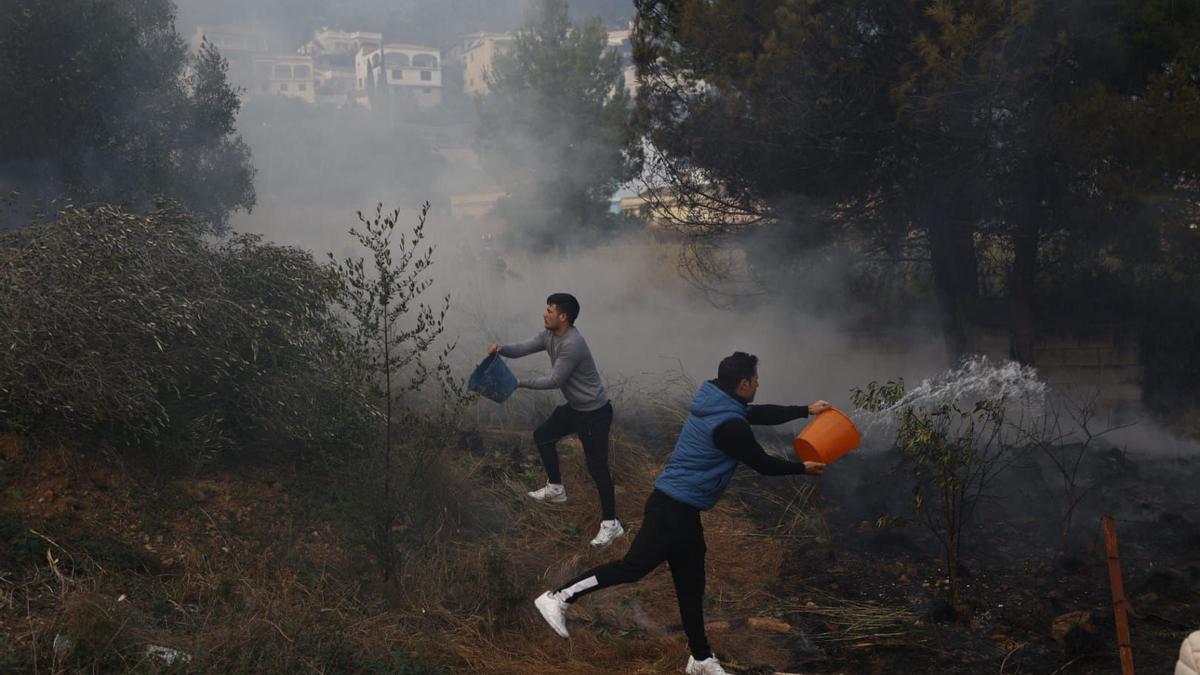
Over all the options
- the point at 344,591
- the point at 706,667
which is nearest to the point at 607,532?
the point at 344,591

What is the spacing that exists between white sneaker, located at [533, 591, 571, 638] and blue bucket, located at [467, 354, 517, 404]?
1851 mm

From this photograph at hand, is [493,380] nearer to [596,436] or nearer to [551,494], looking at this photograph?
[596,436]

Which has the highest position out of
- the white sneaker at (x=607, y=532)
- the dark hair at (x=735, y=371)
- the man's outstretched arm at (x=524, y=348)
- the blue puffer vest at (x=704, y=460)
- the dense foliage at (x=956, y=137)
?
the dense foliage at (x=956, y=137)

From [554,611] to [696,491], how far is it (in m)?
0.88

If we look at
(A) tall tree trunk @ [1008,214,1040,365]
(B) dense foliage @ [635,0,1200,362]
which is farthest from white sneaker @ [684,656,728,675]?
(A) tall tree trunk @ [1008,214,1040,365]

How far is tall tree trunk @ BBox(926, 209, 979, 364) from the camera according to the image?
33.3ft

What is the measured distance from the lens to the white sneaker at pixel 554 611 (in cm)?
479

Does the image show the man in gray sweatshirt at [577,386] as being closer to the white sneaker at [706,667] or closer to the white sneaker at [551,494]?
the white sneaker at [551,494]

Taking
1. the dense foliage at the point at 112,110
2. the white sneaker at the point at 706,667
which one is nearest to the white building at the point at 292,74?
the dense foliage at the point at 112,110

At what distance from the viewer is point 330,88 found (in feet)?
209

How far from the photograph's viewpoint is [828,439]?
15.2 ft

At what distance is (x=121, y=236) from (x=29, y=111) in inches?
281

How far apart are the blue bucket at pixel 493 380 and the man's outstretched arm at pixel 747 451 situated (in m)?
2.21

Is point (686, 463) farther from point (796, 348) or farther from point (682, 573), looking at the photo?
point (796, 348)
